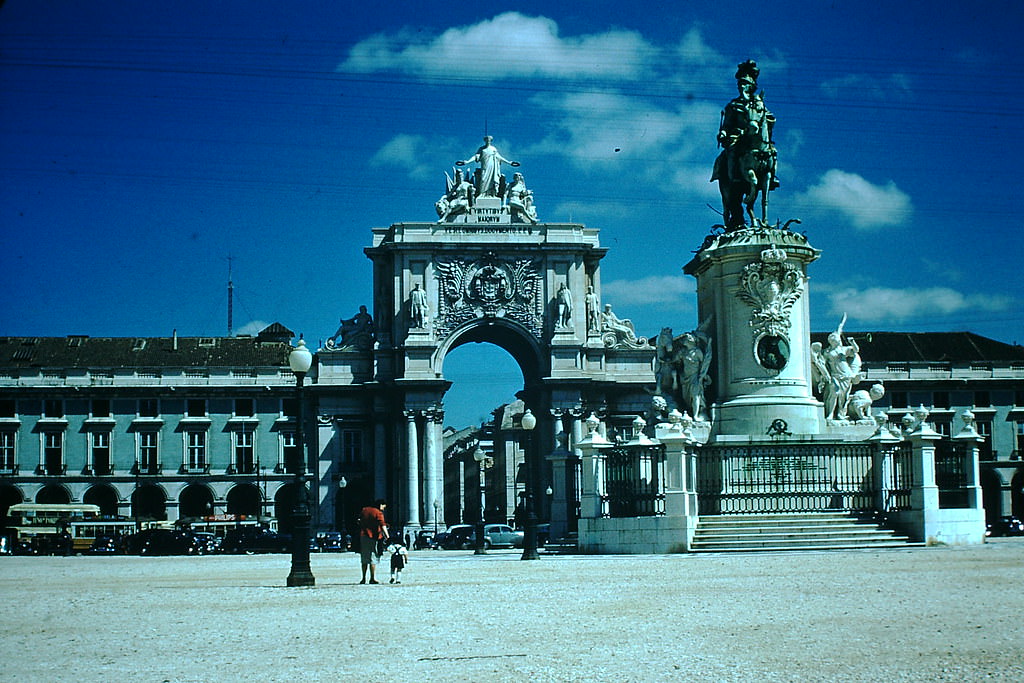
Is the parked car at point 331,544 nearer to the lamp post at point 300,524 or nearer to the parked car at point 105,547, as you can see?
the parked car at point 105,547

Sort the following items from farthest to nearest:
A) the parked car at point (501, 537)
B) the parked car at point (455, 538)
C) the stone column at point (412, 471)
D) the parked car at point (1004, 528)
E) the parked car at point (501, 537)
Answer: the stone column at point (412, 471)
the parked car at point (455, 538)
the parked car at point (501, 537)
the parked car at point (501, 537)
the parked car at point (1004, 528)

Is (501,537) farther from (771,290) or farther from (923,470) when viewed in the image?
(923,470)

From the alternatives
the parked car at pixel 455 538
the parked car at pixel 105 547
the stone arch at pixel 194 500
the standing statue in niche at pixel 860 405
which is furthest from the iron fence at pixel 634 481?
the stone arch at pixel 194 500

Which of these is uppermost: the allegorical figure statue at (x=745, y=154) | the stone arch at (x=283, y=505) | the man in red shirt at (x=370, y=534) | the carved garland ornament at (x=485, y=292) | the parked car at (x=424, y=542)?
the carved garland ornament at (x=485, y=292)

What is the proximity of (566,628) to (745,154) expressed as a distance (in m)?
20.3

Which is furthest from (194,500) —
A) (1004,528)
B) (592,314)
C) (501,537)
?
(1004,528)

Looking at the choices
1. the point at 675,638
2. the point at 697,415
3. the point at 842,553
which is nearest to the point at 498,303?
the point at 697,415

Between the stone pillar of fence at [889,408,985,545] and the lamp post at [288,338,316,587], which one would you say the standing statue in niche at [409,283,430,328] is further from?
the lamp post at [288,338,316,587]

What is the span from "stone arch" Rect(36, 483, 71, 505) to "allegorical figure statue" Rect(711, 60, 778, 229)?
6717 centimetres

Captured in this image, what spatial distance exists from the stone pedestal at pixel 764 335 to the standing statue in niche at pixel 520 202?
5980cm

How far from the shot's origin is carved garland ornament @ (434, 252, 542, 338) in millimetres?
89875

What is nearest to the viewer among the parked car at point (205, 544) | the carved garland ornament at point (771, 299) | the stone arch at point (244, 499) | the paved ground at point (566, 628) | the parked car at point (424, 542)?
the paved ground at point (566, 628)

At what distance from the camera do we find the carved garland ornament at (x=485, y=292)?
8988cm

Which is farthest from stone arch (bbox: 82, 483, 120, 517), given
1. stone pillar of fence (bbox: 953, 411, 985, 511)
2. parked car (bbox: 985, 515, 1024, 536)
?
stone pillar of fence (bbox: 953, 411, 985, 511)
